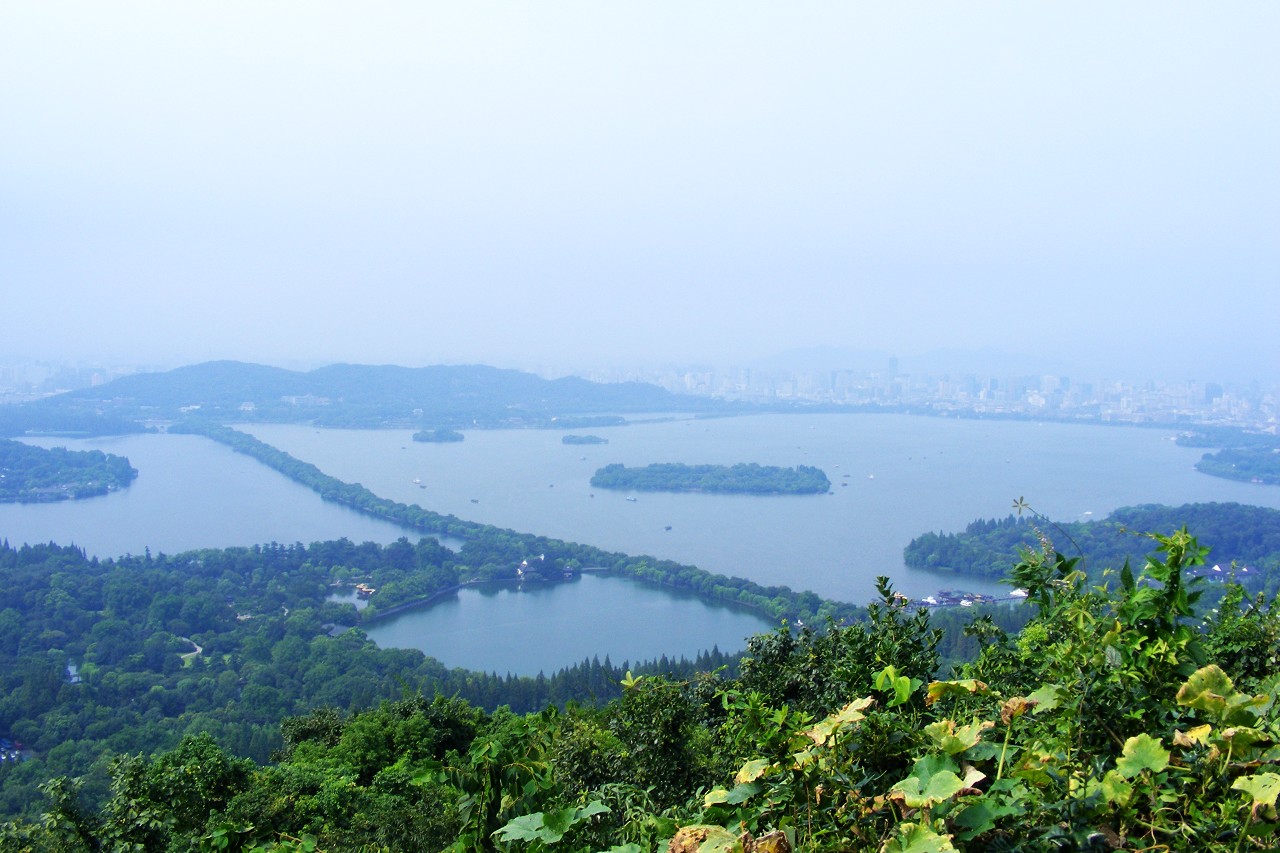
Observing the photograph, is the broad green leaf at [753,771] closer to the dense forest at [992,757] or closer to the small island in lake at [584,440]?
the dense forest at [992,757]

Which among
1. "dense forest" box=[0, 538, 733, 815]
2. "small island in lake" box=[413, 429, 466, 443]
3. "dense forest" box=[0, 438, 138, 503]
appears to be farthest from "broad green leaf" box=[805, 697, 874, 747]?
"small island in lake" box=[413, 429, 466, 443]

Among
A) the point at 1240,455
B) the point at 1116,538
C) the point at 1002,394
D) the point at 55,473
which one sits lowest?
the point at 55,473

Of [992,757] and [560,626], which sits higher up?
[992,757]

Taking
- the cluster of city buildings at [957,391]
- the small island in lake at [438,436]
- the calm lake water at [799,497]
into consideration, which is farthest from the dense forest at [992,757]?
the cluster of city buildings at [957,391]

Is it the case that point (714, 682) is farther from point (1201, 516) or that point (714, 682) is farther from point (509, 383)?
point (509, 383)

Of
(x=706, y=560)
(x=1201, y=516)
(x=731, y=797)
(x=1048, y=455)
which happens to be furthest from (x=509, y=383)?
(x=731, y=797)

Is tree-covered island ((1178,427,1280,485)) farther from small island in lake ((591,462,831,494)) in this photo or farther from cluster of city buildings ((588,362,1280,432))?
small island in lake ((591,462,831,494))

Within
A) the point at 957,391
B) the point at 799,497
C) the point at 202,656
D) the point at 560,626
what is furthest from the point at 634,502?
→ the point at 957,391

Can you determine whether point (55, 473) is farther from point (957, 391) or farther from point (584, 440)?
point (957, 391)
